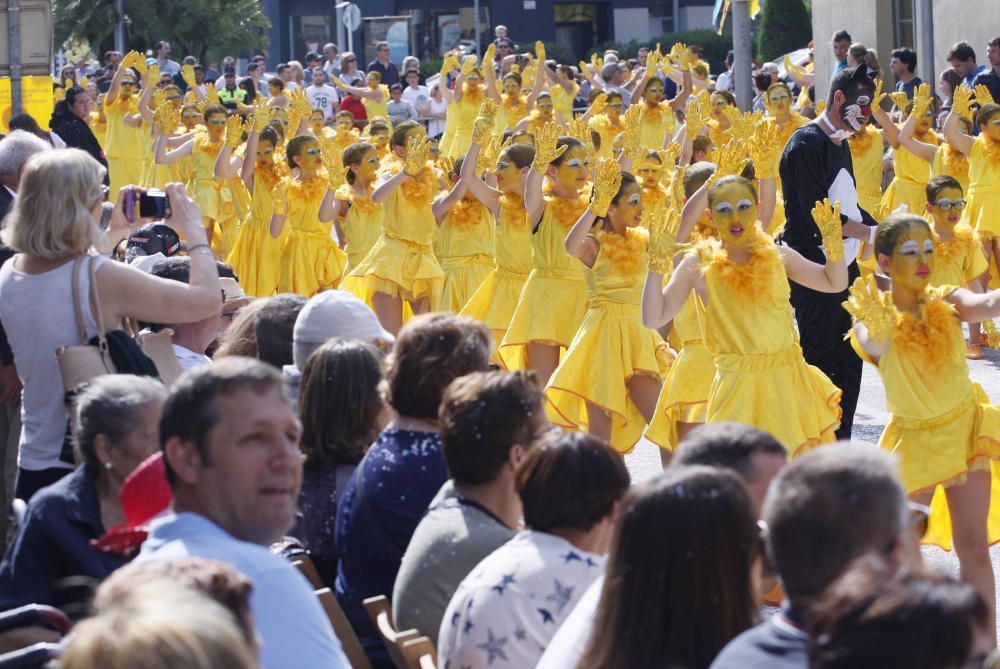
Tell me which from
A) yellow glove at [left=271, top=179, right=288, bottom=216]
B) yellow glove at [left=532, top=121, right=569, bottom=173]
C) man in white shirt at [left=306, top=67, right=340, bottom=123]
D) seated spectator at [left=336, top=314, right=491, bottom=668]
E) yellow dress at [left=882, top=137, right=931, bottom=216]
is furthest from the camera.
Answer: man in white shirt at [left=306, top=67, right=340, bottom=123]

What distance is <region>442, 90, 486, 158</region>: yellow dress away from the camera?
19.4 meters

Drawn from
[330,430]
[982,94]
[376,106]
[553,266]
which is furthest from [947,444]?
[376,106]

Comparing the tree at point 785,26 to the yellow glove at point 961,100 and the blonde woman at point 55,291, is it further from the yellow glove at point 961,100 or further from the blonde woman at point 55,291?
the blonde woman at point 55,291

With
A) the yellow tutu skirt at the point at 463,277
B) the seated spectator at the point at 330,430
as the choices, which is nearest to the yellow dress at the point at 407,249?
the yellow tutu skirt at the point at 463,277

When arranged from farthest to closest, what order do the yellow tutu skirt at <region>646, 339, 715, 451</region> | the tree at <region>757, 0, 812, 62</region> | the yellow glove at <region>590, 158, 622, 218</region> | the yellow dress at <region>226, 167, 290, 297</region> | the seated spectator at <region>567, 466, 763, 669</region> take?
the tree at <region>757, 0, 812, 62</region> → the yellow dress at <region>226, 167, 290, 297</region> → the yellow glove at <region>590, 158, 622, 218</region> → the yellow tutu skirt at <region>646, 339, 715, 451</region> → the seated spectator at <region>567, 466, 763, 669</region>

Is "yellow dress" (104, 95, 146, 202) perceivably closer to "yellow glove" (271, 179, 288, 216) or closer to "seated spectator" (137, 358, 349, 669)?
"yellow glove" (271, 179, 288, 216)

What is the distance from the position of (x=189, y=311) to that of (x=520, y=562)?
1.59 metres

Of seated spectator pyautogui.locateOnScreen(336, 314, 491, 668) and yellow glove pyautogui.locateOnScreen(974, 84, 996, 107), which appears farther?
yellow glove pyautogui.locateOnScreen(974, 84, 996, 107)

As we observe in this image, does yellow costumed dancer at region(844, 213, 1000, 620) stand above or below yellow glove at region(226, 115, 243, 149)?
below

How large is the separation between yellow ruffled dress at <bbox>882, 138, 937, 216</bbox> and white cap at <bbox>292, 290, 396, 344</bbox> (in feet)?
28.9

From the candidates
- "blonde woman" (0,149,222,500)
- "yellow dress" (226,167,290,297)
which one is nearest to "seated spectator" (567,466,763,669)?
"blonde woman" (0,149,222,500)

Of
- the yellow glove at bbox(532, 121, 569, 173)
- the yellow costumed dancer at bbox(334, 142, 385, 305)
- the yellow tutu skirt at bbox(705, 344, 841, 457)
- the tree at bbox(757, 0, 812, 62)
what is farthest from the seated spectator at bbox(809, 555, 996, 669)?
the tree at bbox(757, 0, 812, 62)

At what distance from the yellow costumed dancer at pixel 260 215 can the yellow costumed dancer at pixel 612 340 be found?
485 cm

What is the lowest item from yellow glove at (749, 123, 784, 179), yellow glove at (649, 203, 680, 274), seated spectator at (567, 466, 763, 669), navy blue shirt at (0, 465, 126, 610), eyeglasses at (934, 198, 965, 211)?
navy blue shirt at (0, 465, 126, 610)
